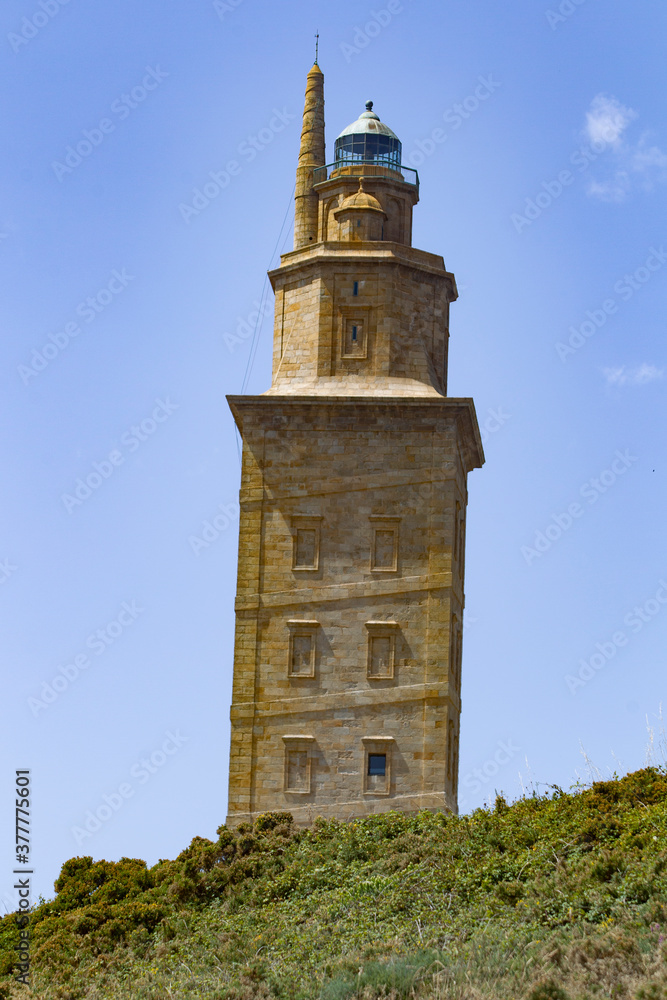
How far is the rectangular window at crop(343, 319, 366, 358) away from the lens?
123 ft

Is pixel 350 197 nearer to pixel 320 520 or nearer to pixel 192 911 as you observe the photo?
pixel 320 520

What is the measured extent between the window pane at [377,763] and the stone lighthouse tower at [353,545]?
51 millimetres

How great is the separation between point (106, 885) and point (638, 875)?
42.0 ft

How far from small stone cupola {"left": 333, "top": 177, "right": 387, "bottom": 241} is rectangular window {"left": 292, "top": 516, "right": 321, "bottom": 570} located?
7791 millimetres

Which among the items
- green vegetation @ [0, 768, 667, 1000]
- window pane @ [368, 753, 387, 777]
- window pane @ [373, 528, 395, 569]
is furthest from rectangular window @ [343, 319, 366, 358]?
green vegetation @ [0, 768, 667, 1000]

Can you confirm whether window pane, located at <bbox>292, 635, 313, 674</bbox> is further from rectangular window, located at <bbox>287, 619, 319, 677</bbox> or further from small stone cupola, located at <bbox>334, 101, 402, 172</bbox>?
small stone cupola, located at <bbox>334, 101, 402, 172</bbox>

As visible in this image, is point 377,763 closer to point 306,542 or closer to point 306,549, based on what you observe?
point 306,549

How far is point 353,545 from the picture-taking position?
35.8 meters

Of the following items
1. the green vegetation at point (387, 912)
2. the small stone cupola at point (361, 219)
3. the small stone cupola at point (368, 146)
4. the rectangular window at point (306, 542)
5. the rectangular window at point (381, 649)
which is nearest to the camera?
the green vegetation at point (387, 912)

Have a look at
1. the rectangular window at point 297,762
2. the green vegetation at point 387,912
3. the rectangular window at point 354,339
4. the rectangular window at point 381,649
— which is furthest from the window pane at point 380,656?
the rectangular window at point 354,339

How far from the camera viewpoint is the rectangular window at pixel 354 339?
123 feet

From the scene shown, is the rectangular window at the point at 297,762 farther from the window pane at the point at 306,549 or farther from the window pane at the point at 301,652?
the window pane at the point at 306,549

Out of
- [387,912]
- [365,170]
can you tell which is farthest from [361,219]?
[387,912]

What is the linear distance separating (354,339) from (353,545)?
545cm
